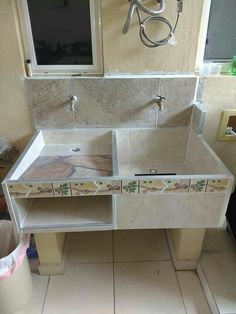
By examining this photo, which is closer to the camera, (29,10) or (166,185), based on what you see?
(166,185)

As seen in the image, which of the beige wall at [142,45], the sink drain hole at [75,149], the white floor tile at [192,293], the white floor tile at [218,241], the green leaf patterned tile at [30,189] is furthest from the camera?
the white floor tile at [218,241]

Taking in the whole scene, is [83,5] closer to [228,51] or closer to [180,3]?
[180,3]

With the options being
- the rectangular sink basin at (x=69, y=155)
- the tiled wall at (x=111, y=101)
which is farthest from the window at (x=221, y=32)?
the rectangular sink basin at (x=69, y=155)

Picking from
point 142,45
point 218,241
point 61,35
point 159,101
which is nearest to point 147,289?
point 218,241

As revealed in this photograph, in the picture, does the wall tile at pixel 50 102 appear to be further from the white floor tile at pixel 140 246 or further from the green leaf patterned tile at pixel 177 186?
the white floor tile at pixel 140 246

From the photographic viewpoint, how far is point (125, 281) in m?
1.45

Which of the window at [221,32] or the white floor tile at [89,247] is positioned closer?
the window at [221,32]

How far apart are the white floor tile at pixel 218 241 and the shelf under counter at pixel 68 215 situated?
0.81 meters

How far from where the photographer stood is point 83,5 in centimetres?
128

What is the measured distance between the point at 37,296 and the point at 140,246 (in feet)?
2.33

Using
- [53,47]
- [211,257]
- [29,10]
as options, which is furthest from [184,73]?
[211,257]

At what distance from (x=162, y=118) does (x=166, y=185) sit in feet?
1.81

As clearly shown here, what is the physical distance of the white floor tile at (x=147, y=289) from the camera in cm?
132

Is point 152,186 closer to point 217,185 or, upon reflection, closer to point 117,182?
point 117,182
